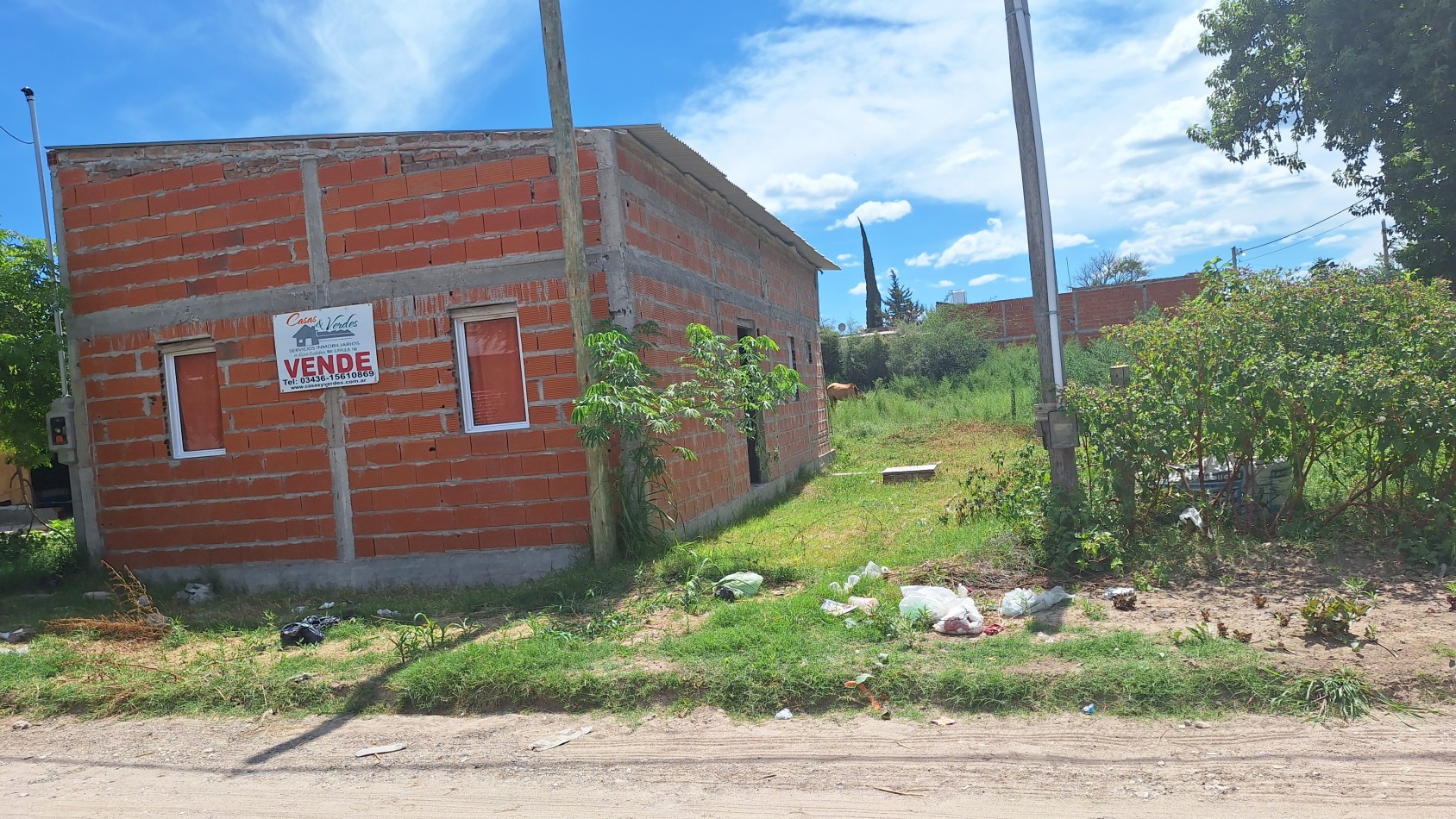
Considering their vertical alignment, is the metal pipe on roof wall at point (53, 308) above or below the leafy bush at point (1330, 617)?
above

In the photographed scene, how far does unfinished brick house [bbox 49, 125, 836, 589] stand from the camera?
8.64 m

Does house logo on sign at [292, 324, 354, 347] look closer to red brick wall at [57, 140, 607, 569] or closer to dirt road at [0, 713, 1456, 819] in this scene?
red brick wall at [57, 140, 607, 569]

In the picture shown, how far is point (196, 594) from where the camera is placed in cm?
916

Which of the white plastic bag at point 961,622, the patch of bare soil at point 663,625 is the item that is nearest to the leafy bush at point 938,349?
the patch of bare soil at point 663,625

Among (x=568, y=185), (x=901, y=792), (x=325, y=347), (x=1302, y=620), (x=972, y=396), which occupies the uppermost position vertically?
(x=568, y=185)

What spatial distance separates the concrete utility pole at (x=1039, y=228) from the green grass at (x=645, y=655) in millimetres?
1044

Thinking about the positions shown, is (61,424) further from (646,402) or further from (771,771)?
(771,771)

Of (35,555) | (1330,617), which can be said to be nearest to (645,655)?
(1330,617)

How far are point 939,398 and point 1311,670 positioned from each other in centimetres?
2336

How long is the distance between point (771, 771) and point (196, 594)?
7.37 metres

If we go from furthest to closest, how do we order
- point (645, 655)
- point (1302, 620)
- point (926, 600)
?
point (926, 600) < point (645, 655) < point (1302, 620)

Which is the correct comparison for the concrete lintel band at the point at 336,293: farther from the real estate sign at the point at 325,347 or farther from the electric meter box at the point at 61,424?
the electric meter box at the point at 61,424

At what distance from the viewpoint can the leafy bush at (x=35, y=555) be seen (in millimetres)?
10117

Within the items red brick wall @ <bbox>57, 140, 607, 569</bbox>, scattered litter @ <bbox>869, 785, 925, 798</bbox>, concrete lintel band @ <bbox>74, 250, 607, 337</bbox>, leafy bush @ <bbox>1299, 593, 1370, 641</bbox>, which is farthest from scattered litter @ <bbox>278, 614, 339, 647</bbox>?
leafy bush @ <bbox>1299, 593, 1370, 641</bbox>
